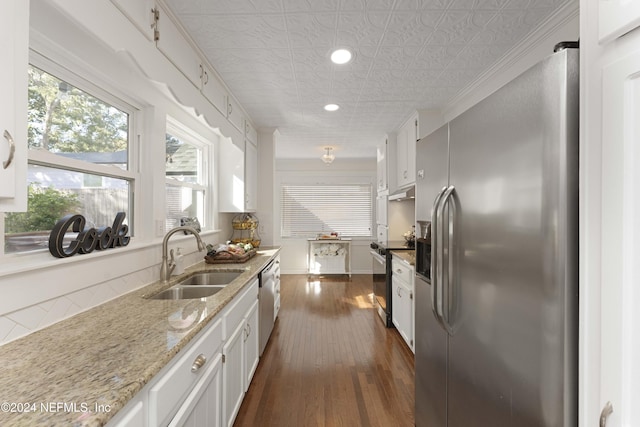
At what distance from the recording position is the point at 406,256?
2893mm

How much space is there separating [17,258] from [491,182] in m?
1.76

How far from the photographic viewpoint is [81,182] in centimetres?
143

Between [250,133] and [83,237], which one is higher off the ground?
[250,133]

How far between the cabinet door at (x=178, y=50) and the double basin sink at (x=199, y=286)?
1.36 m

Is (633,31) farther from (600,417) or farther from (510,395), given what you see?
(510,395)

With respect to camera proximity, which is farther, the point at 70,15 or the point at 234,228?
the point at 234,228

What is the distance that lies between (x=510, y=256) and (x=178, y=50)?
6.46ft

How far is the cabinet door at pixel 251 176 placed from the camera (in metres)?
3.37

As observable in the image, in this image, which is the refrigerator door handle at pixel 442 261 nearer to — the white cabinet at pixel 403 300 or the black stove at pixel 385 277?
the white cabinet at pixel 403 300

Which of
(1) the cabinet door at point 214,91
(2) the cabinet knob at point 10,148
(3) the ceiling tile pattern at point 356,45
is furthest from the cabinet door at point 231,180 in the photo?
(2) the cabinet knob at point 10,148

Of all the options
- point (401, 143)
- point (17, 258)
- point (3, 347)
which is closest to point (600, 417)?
point (3, 347)

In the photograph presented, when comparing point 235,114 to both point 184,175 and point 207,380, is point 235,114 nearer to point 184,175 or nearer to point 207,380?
point 184,175

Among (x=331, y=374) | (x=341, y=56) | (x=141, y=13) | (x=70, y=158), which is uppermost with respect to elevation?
(x=341, y=56)

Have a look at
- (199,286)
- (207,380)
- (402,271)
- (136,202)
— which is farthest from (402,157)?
(207,380)
